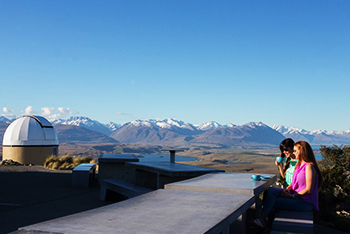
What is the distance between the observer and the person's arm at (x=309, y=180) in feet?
13.6

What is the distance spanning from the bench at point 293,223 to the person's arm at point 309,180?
26 cm

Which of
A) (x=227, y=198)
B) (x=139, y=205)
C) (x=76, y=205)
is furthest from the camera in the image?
(x=76, y=205)

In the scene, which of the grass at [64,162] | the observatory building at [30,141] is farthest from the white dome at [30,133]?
the grass at [64,162]

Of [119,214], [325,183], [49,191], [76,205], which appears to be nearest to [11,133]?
[49,191]

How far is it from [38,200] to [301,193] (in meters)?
6.43

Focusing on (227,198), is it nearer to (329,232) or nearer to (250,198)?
(250,198)

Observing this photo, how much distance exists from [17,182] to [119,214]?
376 inches

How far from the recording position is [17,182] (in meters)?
11.0

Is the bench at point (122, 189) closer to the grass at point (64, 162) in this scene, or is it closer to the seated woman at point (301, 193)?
the seated woman at point (301, 193)

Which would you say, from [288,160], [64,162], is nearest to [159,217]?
[288,160]

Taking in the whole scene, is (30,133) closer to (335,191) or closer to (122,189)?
(122,189)

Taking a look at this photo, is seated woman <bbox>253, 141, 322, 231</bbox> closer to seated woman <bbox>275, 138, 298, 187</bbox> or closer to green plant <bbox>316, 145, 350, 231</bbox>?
seated woman <bbox>275, 138, 298, 187</bbox>

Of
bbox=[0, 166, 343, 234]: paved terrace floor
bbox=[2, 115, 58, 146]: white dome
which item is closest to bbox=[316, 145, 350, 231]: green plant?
bbox=[0, 166, 343, 234]: paved terrace floor

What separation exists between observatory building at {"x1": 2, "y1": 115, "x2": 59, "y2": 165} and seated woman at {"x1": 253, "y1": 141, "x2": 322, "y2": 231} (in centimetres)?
1984
